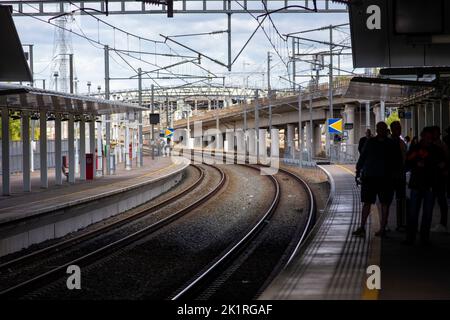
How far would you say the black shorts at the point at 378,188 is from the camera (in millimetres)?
11906

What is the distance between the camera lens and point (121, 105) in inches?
1118

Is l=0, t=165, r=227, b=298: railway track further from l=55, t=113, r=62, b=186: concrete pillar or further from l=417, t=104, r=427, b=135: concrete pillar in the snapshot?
l=417, t=104, r=427, b=135: concrete pillar

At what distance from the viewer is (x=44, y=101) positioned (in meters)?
21.9

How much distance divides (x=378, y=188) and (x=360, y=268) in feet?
8.40

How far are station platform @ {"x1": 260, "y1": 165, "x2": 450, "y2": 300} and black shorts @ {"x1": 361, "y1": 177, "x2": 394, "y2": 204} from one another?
68 centimetres

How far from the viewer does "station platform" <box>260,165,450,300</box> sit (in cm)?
805

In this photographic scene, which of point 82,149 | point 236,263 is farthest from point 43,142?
point 236,263

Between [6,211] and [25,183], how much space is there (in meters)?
7.38

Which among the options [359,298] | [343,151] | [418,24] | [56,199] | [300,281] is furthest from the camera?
[343,151]

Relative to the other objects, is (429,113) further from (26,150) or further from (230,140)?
(230,140)

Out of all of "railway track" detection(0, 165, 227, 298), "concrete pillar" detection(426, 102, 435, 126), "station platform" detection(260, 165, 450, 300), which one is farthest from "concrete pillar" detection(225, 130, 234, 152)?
"station platform" detection(260, 165, 450, 300)

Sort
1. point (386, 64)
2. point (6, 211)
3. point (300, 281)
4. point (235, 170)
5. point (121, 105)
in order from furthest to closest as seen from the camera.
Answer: point (235, 170)
point (121, 105)
point (386, 64)
point (6, 211)
point (300, 281)
